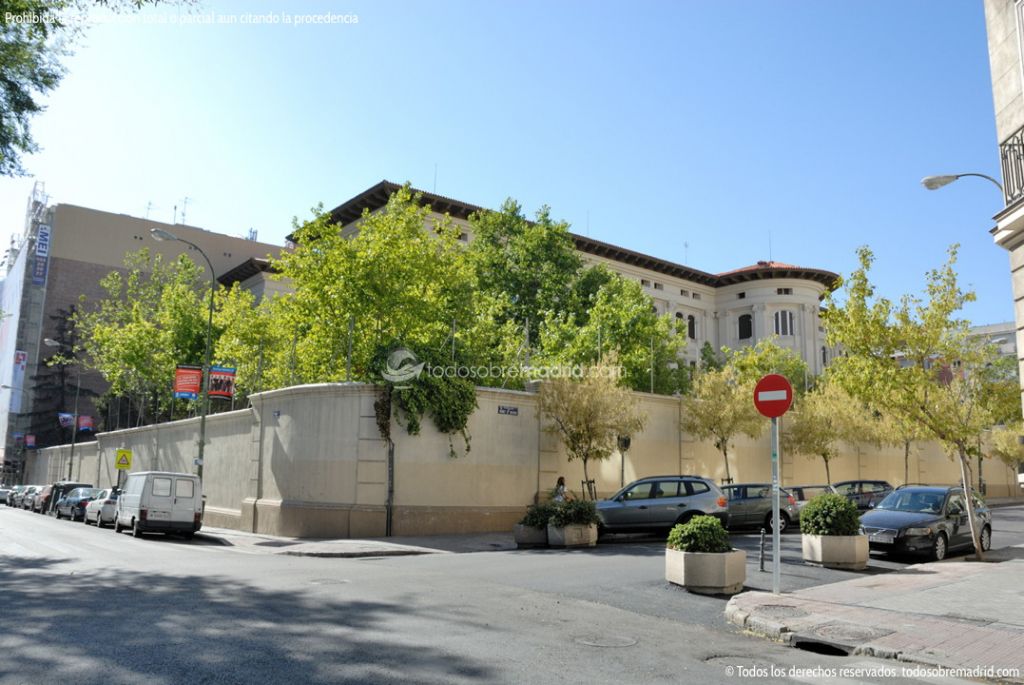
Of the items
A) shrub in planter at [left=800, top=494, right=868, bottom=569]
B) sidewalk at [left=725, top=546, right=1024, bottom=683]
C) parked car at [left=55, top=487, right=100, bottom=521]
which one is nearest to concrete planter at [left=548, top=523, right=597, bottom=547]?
shrub in planter at [left=800, top=494, right=868, bottom=569]

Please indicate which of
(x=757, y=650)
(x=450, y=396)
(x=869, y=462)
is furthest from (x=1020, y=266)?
(x=869, y=462)

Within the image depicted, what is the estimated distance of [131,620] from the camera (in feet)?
25.4

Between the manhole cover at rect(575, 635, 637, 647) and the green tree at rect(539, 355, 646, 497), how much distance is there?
50.3 feet

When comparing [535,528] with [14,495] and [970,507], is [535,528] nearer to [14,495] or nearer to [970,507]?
[970,507]

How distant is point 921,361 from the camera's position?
1677cm

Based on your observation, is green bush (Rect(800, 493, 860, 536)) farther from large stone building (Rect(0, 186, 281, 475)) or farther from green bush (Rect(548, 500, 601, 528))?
large stone building (Rect(0, 186, 281, 475))

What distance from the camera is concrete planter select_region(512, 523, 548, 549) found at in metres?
18.2

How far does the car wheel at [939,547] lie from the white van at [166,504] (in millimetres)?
19540

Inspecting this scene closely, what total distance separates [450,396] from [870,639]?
15001 millimetres

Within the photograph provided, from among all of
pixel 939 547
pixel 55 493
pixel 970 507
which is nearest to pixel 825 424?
pixel 970 507

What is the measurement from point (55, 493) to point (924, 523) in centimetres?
3864

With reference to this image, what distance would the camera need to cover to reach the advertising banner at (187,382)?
31172 millimetres

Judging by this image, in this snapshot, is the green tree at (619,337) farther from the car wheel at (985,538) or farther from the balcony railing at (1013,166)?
the balcony railing at (1013,166)

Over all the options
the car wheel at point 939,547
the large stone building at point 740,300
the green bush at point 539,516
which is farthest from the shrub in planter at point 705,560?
the large stone building at point 740,300
